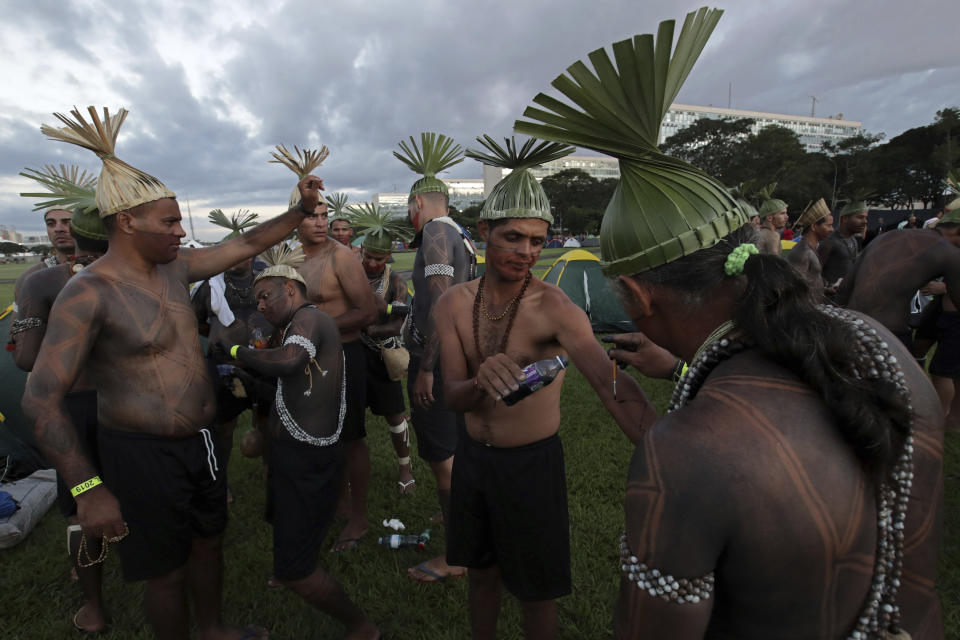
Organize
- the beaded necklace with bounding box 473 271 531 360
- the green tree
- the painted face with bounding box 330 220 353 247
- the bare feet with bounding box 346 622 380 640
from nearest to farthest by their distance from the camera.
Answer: the beaded necklace with bounding box 473 271 531 360
the bare feet with bounding box 346 622 380 640
the painted face with bounding box 330 220 353 247
the green tree

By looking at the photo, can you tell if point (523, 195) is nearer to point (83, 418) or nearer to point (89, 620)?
point (83, 418)

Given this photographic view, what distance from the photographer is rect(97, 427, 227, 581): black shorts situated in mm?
2359

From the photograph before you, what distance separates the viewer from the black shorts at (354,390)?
151 inches

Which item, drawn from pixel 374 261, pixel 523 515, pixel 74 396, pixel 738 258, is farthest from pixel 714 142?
pixel 74 396

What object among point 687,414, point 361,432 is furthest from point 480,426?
point 361,432

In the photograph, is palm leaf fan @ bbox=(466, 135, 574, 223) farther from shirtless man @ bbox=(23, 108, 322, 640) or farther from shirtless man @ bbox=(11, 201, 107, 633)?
shirtless man @ bbox=(11, 201, 107, 633)

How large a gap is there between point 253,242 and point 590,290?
8.29m

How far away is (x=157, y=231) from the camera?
95.5 inches

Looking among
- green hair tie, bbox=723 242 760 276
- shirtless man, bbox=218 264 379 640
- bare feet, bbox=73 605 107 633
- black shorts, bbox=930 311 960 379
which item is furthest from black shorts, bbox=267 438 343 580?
black shorts, bbox=930 311 960 379

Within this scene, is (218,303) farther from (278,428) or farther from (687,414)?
(687,414)

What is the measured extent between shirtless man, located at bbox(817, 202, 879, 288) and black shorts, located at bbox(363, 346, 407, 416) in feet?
20.9

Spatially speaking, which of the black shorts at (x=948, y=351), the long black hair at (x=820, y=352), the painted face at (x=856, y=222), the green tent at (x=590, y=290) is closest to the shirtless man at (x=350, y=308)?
the long black hair at (x=820, y=352)

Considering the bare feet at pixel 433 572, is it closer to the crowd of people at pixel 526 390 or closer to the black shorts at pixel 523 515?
the crowd of people at pixel 526 390

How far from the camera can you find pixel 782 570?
0.93 meters
